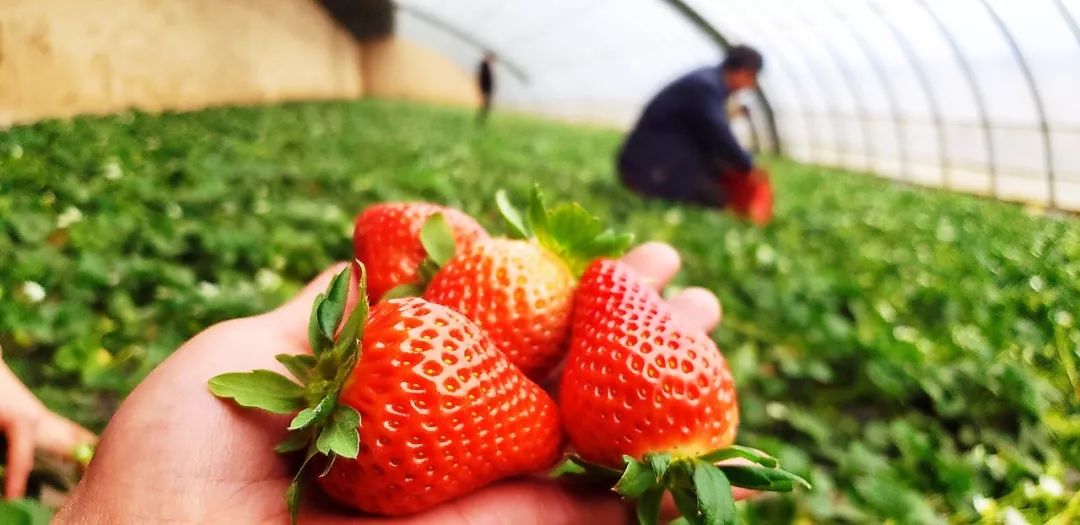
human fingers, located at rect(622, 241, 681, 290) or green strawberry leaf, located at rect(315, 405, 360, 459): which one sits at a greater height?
green strawberry leaf, located at rect(315, 405, 360, 459)

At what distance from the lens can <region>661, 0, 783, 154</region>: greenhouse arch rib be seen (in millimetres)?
13357

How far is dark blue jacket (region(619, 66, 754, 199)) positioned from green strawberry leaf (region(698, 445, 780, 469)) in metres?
3.55

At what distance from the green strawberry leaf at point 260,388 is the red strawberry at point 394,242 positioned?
1.01 ft

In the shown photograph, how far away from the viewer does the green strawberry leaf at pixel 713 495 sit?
71cm

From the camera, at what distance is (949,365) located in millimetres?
1755

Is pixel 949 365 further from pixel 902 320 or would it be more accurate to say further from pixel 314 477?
pixel 314 477

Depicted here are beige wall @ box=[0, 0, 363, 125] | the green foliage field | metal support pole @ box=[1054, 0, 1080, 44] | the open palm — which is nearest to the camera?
the open palm

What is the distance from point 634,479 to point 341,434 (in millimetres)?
305

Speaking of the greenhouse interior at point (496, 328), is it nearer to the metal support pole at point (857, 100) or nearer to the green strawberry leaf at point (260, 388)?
the green strawberry leaf at point (260, 388)

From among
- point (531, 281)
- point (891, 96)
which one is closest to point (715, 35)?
point (891, 96)

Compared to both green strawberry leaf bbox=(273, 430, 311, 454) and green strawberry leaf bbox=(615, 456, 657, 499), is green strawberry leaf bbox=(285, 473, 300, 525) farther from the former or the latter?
green strawberry leaf bbox=(615, 456, 657, 499)

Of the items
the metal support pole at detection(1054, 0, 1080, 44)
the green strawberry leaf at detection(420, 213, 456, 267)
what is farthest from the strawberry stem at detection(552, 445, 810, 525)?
the metal support pole at detection(1054, 0, 1080, 44)

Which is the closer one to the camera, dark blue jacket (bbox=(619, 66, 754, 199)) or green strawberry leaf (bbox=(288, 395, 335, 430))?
green strawberry leaf (bbox=(288, 395, 335, 430))

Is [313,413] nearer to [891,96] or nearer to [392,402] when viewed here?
[392,402]
